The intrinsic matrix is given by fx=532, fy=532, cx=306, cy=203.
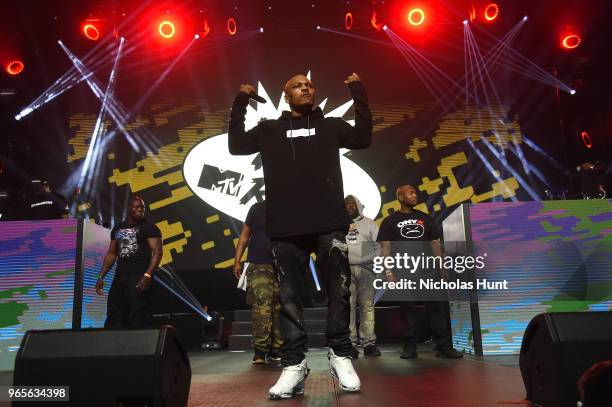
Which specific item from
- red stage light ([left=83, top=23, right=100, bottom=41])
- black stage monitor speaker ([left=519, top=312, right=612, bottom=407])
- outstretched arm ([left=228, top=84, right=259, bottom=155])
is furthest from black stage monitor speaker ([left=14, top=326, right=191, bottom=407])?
red stage light ([left=83, top=23, right=100, bottom=41])

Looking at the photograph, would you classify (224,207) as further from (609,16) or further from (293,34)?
(609,16)

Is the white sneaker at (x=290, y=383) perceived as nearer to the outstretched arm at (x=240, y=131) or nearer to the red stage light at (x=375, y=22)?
the outstretched arm at (x=240, y=131)

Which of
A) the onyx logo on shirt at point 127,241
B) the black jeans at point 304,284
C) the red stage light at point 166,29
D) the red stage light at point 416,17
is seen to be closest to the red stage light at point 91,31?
the red stage light at point 166,29

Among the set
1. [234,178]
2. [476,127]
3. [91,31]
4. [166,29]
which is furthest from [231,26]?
[476,127]

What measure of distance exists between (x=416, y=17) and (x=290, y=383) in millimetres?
8513

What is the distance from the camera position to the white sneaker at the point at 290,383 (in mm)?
2439

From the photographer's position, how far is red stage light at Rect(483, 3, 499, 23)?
9188 millimetres

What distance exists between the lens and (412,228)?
5.24m

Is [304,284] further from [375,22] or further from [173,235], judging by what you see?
[375,22]

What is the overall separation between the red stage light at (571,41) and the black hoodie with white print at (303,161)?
26.9 ft

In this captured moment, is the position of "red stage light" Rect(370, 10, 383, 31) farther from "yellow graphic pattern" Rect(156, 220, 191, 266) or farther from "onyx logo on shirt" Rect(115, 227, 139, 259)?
"onyx logo on shirt" Rect(115, 227, 139, 259)

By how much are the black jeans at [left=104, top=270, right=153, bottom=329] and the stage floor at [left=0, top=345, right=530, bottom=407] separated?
0.93 meters

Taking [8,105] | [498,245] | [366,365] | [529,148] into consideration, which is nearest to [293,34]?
[529,148]

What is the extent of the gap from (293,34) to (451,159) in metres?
3.58
